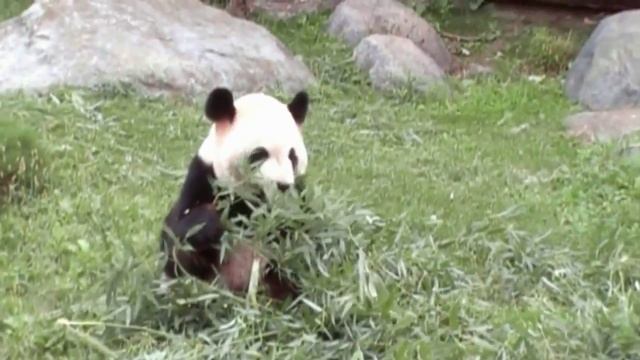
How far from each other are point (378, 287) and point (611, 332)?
74 cm

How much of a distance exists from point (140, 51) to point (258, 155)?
4.62 meters

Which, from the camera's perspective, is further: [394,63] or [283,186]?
[394,63]

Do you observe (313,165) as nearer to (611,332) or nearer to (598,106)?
(598,106)

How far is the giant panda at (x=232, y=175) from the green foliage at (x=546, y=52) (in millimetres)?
5923

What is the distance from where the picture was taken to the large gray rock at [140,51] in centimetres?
829

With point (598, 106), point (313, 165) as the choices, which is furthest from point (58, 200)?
point (598, 106)

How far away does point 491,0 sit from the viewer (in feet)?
38.0

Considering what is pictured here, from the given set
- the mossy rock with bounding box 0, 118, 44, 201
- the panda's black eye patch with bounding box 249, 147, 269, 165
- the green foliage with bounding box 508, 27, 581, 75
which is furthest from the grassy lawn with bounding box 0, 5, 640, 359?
the green foliage with bounding box 508, 27, 581, 75

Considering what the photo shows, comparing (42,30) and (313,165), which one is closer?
(313,165)

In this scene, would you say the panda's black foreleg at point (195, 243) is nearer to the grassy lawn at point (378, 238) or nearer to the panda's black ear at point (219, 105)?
the grassy lawn at point (378, 238)

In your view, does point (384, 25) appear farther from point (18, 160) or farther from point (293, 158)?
point (293, 158)

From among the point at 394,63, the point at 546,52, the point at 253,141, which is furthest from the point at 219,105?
the point at 546,52

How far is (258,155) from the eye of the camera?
161 inches

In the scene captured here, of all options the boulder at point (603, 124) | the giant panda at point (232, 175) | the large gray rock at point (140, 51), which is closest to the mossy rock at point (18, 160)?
the giant panda at point (232, 175)
